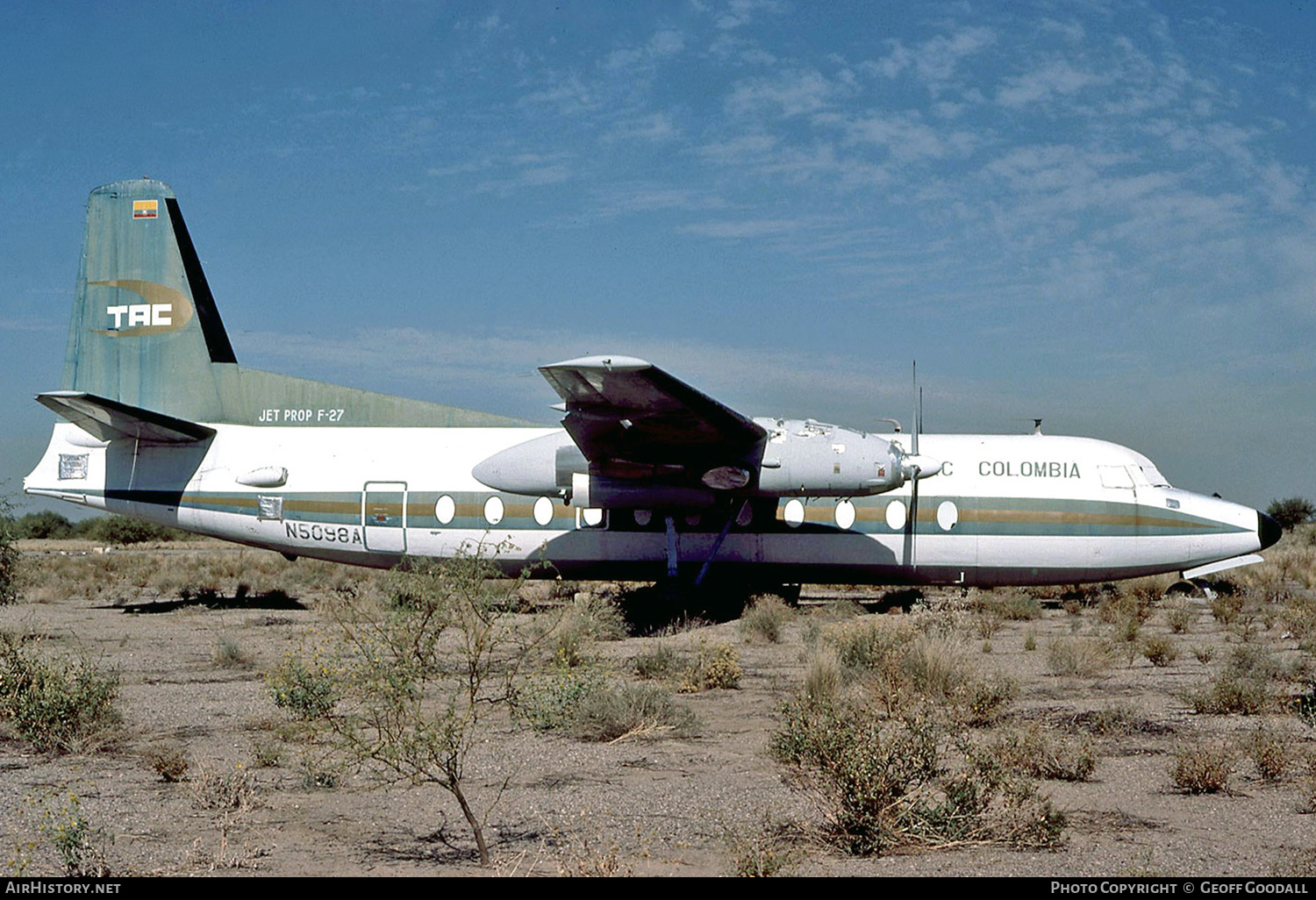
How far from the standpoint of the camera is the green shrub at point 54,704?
27.6 ft

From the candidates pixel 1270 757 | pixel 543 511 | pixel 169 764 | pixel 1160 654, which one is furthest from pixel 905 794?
pixel 543 511

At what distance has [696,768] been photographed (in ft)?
25.7

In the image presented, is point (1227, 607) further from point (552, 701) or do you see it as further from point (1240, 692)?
point (552, 701)

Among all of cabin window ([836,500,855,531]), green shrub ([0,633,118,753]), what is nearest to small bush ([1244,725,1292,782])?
green shrub ([0,633,118,753])

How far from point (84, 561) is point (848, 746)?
35718mm

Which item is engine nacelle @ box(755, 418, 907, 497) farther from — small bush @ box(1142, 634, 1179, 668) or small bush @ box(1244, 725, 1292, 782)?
small bush @ box(1244, 725, 1292, 782)

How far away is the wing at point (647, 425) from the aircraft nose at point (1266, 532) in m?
8.36

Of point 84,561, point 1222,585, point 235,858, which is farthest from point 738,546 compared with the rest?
point 84,561

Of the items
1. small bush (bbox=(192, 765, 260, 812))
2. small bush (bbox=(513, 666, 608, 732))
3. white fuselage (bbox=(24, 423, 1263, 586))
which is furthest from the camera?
white fuselage (bbox=(24, 423, 1263, 586))

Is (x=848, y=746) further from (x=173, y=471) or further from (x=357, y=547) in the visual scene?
(x=173, y=471)

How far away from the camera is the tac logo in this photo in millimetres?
20109

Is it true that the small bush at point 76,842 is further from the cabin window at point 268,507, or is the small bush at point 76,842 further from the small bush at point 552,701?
the cabin window at point 268,507

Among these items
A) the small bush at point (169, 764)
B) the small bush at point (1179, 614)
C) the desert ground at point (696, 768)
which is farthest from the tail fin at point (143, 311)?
the small bush at point (1179, 614)

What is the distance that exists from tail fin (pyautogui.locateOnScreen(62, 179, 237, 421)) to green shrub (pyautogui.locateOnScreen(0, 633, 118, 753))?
11353mm
